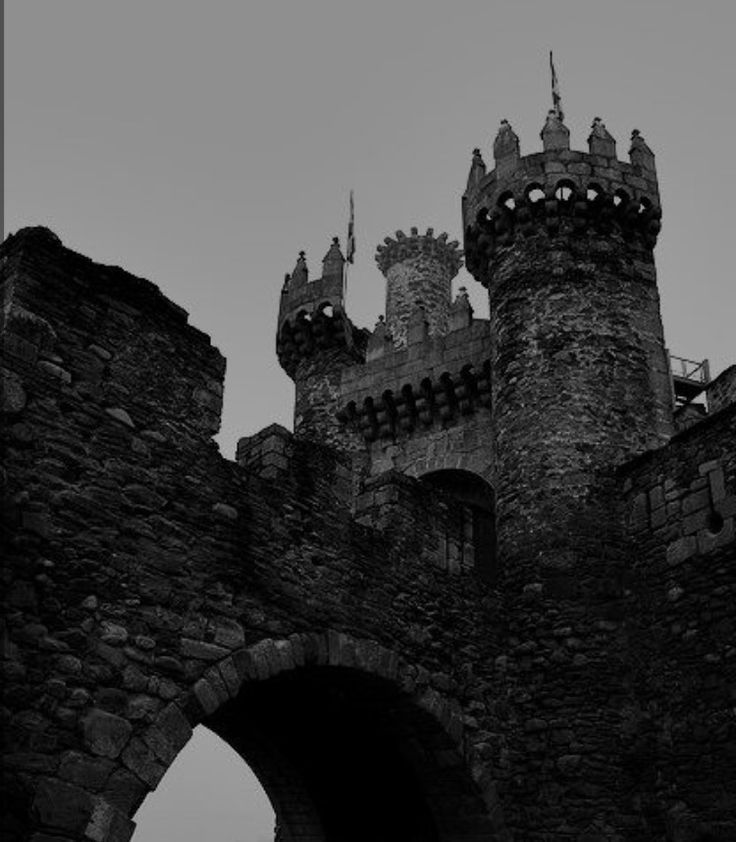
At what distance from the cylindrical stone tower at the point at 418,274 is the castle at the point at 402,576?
9169 mm

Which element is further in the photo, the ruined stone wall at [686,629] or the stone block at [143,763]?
the ruined stone wall at [686,629]

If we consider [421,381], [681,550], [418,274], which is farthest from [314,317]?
[681,550]

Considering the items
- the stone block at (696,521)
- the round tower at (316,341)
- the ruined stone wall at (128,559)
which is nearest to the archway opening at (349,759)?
the ruined stone wall at (128,559)

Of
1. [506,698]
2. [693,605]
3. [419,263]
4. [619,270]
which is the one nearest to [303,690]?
[506,698]

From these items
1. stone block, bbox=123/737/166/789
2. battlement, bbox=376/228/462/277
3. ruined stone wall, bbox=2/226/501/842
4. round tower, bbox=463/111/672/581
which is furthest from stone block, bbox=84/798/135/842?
battlement, bbox=376/228/462/277

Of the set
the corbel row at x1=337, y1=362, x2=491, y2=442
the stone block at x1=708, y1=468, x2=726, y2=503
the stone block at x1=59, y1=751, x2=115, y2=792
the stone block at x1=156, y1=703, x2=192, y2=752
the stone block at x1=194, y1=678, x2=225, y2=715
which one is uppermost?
the corbel row at x1=337, y1=362, x2=491, y2=442

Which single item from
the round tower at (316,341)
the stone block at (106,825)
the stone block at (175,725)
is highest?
the round tower at (316,341)

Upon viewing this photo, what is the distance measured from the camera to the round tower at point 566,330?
402 inches

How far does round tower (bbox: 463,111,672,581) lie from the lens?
10203 mm

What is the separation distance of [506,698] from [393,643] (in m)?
1.51

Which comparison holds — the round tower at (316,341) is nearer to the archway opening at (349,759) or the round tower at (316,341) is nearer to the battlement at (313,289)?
the battlement at (313,289)

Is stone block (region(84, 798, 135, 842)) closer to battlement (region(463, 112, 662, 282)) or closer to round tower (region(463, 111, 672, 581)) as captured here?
round tower (region(463, 111, 672, 581))

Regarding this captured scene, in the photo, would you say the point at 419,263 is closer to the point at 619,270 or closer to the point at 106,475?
the point at 619,270

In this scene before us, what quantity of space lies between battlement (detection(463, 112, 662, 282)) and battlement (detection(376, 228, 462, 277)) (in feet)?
37.3
